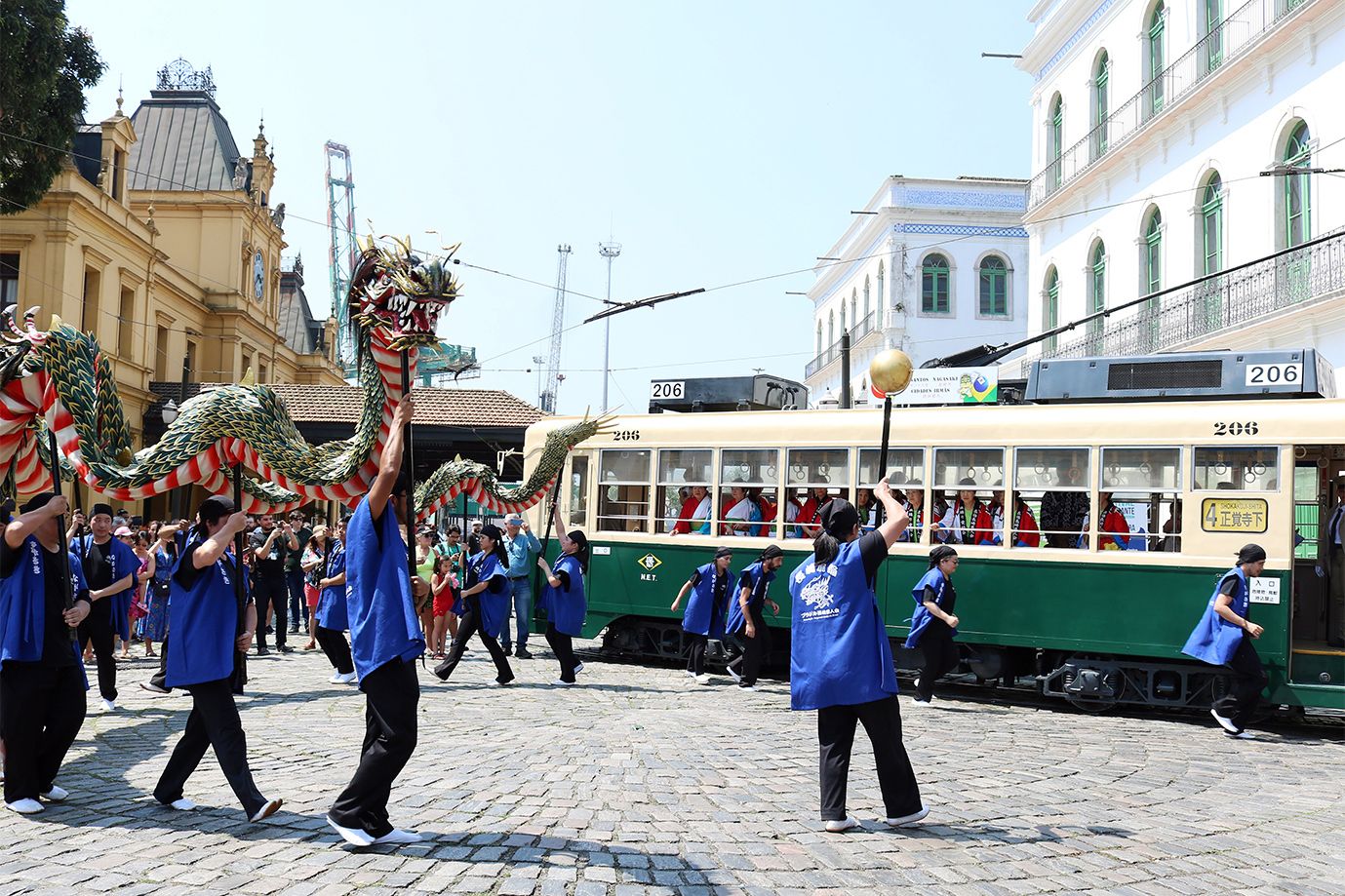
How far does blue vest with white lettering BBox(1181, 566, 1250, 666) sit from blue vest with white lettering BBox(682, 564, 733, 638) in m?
4.97

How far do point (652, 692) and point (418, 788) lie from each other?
6.00m

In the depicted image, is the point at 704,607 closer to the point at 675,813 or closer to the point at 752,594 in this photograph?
the point at 752,594

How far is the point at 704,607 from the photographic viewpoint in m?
14.3

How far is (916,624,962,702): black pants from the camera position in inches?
491

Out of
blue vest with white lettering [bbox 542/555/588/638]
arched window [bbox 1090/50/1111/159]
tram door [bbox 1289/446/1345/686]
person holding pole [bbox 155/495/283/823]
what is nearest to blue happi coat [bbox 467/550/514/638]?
blue vest with white lettering [bbox 542/555/588/638]

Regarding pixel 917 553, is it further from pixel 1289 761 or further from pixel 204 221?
pixel 204 221

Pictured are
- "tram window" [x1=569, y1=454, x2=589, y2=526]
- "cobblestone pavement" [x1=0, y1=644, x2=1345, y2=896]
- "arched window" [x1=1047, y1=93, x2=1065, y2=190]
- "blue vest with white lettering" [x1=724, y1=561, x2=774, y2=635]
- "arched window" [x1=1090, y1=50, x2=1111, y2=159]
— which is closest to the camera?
"cobblestone pavement" [x1=0, y1=644, x2=1345, y2=896]

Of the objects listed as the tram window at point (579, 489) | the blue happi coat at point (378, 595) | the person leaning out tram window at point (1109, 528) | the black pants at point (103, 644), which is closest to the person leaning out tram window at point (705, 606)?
the tram window at point (579, 489)

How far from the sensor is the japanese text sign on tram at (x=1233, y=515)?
12453 millimetres

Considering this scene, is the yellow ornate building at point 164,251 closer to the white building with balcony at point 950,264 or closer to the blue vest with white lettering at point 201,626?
the white building with balcony at point 950,264

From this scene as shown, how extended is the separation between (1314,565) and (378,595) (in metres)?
10.7

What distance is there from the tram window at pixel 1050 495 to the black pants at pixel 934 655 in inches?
65.5

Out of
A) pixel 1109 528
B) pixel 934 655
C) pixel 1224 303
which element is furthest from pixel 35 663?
pixel 1224 303

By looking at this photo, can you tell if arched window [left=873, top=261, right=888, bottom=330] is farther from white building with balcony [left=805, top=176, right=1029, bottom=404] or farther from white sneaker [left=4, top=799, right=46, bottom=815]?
white sneaker [left=4, top=799, right=46, bottom=815]
